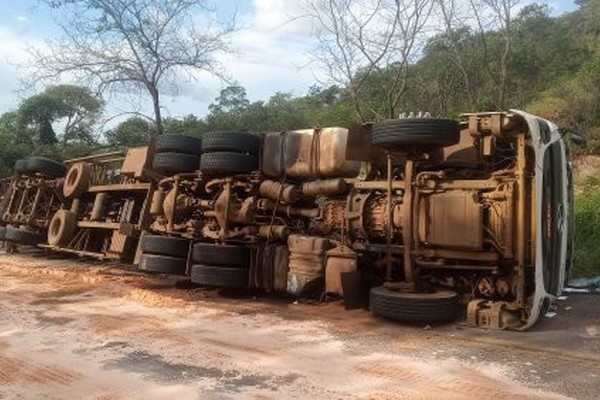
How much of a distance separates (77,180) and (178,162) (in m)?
3.54

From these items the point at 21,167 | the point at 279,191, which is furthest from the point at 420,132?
the point at 21,167

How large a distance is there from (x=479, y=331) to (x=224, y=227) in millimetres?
3306

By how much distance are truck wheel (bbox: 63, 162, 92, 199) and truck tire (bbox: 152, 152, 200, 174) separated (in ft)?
10.5

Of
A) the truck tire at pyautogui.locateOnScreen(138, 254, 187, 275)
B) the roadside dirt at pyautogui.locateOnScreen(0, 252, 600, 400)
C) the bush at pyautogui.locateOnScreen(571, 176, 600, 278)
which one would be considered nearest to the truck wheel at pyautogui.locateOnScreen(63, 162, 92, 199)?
the truck tire at pyautogui.locateOnScreen(138, 254, 187, 275)

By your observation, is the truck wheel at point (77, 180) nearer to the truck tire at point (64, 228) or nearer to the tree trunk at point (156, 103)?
the truck tire at point (64, 228)

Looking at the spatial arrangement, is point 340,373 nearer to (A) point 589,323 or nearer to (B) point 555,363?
(B) point 555,363

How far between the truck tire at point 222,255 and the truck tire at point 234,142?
1188 millimetres

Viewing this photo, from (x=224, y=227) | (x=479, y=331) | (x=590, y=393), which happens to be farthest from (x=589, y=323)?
(x=224, y=227)

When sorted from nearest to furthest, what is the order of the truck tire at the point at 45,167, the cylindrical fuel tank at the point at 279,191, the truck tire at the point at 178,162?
the cylindrical fuel tank at the point at 279,191, the truck tire at the point at 178,162, the truck tire at the point at 45,167

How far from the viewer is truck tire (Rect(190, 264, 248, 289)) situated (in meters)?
7.46

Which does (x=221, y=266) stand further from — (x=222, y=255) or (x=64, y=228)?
(x=64, y=228)

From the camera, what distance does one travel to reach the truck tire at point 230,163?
7.85m

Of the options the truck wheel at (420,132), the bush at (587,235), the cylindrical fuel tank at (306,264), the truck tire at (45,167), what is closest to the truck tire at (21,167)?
the truck tire at (45,167)

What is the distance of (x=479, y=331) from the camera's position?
5.64 m
